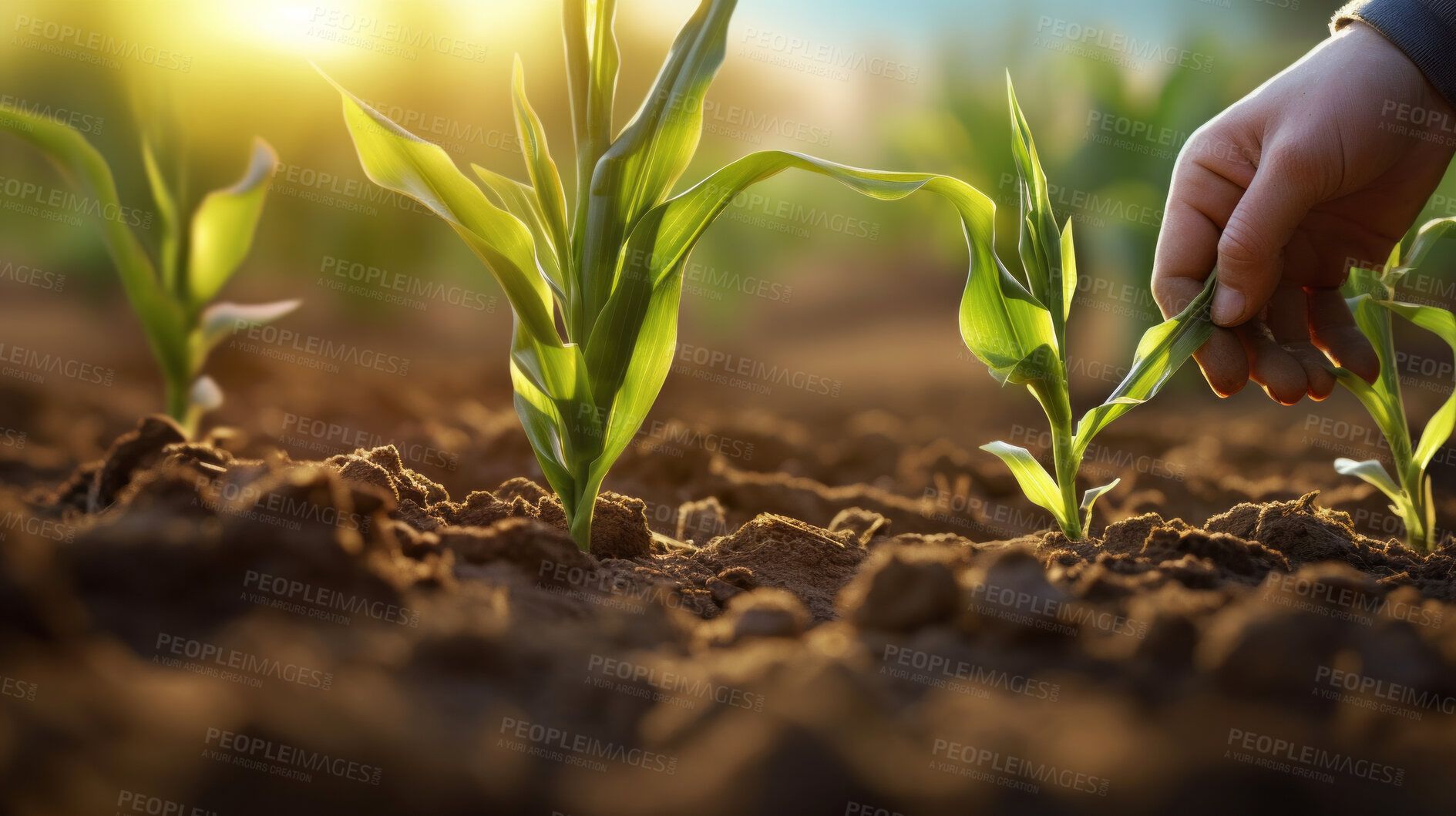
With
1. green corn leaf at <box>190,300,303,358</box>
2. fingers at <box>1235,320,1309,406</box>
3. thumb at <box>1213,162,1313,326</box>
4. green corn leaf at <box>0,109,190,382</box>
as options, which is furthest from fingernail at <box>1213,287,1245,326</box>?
green corn leaf at <box>0,109,190,382</box>

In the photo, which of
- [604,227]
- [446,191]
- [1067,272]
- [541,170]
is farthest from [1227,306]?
[446,191]

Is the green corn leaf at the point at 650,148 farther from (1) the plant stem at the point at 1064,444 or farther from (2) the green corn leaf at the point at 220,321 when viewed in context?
(2) the green corn leaf at the point at 220,321

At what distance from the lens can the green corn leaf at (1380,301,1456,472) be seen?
5.83ft

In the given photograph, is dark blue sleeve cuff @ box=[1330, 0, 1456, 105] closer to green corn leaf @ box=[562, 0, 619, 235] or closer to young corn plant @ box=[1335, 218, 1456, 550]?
young corn plant @ box=[1335, 218, 1456, 550]

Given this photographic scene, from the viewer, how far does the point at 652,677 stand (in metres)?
0.85

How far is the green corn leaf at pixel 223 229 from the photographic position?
7.24 feet

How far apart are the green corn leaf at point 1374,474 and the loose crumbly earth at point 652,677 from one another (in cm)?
49

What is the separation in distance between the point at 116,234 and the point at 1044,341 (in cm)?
224

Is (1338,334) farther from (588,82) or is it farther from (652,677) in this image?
(652,677)

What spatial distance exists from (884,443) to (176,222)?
238cm

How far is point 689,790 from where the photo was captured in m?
0.65

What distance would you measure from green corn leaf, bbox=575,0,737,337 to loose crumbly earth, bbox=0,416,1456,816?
0.49m

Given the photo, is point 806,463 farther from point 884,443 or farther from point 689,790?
point 689,790

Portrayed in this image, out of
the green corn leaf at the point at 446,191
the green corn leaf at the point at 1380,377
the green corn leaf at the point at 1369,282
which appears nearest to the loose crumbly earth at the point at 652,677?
the green corn leaf at the point at 446,191
